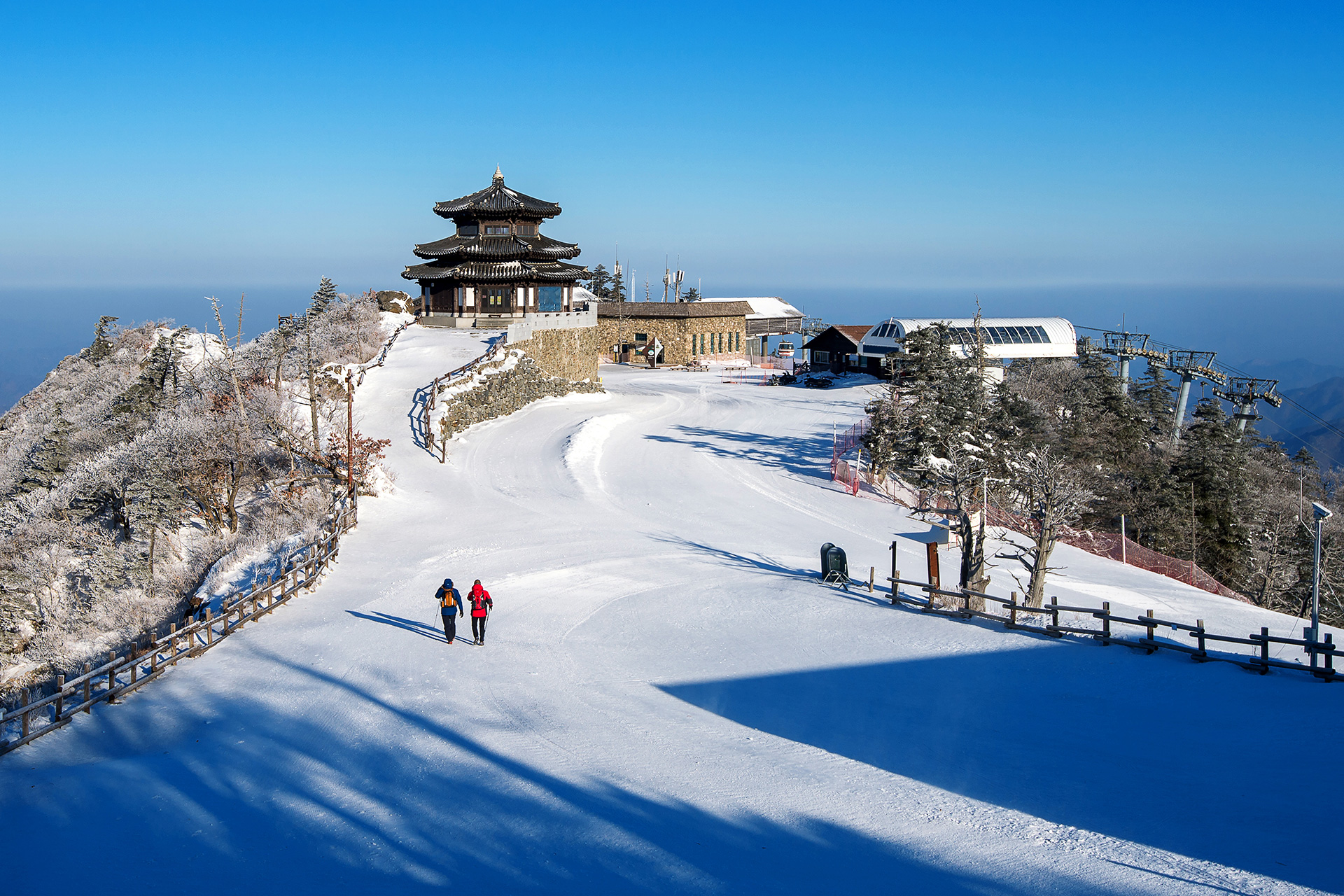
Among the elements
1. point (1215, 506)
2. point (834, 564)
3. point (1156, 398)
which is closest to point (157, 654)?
point (834, 564)

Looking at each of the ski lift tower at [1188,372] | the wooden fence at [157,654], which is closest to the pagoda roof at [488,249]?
the wooden fence at [157,654]

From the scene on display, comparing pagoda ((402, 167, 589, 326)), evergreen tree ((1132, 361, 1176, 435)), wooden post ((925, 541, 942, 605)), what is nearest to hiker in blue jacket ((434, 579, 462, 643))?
wooden post ((925, 541, 942, 605))

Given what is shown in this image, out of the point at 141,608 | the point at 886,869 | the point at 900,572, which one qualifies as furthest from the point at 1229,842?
the point at 141,608

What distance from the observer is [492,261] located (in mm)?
49344

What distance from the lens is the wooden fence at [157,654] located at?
474 inches

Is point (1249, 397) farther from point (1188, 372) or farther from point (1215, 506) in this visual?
point (1215, 506)

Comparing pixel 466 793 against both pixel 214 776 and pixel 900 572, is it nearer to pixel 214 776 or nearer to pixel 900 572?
pixel 214 776

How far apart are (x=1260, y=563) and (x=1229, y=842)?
27.8 metres

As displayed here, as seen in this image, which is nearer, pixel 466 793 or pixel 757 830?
pixel 757 830

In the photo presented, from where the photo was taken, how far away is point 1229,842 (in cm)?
905

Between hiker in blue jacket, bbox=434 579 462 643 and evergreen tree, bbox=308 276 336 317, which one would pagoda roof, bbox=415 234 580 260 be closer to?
evergreen tree, bbox=308 276 336 317

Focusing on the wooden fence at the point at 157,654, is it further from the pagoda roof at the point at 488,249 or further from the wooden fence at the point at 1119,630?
the pagoda roof at the point at 488,249

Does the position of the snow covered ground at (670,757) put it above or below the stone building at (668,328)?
below

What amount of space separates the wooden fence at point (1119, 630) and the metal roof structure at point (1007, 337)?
3882 centimetres
